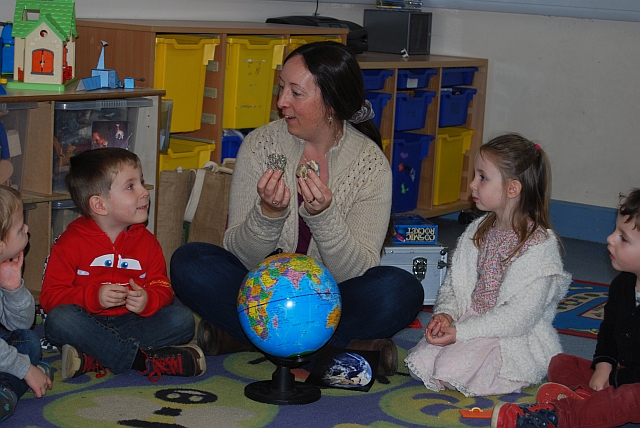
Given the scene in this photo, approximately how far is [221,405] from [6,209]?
0.72m

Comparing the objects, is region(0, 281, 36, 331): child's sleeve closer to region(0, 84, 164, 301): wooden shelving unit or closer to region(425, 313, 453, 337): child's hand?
region(0, 84, 164, 301): wooden shelving unit

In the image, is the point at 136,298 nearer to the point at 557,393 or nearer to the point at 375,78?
the point at 557,393

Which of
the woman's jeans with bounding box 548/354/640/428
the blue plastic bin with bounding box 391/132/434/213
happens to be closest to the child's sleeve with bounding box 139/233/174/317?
→ the woman's jeans with bounding box 548/354/640/428

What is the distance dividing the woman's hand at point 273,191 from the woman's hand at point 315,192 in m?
0.05

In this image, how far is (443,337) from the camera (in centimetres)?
238

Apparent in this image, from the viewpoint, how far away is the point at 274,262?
2135 mm

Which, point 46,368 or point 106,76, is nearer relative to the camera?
point 46,368

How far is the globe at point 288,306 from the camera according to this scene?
2074 millimetres

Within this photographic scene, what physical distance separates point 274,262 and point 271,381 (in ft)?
1.16

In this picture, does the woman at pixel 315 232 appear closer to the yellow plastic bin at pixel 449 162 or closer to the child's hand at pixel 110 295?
the child's hand at pixel 110 295

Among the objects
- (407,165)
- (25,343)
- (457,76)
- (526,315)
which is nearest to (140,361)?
(25,343)

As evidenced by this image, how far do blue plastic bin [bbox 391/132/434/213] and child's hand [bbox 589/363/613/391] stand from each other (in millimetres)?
2172

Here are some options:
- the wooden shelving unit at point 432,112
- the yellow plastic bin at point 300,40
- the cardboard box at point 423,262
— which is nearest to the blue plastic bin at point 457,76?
the wooden shelving unit at point 432,112

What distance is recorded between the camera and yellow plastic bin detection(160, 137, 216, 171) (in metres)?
3.38
